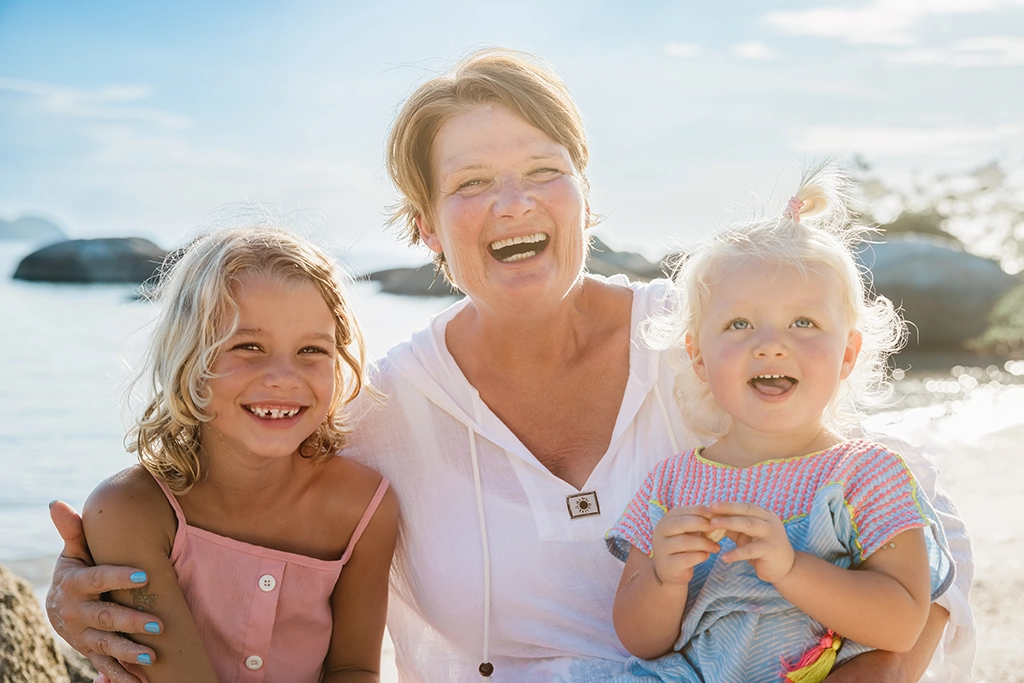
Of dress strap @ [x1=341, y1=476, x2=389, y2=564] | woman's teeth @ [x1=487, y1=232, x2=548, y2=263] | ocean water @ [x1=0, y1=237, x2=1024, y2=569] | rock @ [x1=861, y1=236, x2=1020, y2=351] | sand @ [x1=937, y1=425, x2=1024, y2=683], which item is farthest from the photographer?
rock @ [x1=861, y1=236, x2=1020, y2=351]

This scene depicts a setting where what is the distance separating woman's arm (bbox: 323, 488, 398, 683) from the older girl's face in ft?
2.41

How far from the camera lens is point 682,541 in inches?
74.7

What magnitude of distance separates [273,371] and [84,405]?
7.60 metres

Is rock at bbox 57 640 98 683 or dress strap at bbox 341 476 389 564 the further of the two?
rock at bbox 57 640 98 683

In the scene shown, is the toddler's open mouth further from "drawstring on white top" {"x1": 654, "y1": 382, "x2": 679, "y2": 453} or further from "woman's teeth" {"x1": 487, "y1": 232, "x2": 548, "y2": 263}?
"woman's teeth" {"x1": 487, "y1": 232, "x2": 548, "y2": 263}

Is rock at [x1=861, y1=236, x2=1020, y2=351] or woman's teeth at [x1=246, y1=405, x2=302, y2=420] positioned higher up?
woman's teeth at [x1=246, y1=405, x2=302, y2=420]

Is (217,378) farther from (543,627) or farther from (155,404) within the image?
(543,627)

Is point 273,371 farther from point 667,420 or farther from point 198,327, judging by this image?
point 667,420

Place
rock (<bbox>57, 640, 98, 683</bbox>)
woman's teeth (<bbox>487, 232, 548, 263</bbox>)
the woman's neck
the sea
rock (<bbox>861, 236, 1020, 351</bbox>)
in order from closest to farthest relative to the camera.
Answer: woman's teeth (<bbox>487, 232, 548, 263</bbox>) → the woman's neck → rock (<bbox>57, 640, 98, 683</bbox>) → the sea → rock (<bbox>861, 236, 1020, 351</bbox>)

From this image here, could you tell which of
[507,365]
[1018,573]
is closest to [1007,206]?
[1018,573]

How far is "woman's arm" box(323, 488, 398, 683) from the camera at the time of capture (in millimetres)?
2580

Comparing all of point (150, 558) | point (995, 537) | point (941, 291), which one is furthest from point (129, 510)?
point (941, 291)

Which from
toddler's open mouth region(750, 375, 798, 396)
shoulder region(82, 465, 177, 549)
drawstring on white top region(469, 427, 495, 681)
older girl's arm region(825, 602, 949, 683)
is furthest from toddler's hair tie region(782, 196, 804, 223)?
shoulder region(82, 465, 177, 549)

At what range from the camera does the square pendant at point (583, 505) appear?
8.62 ft
